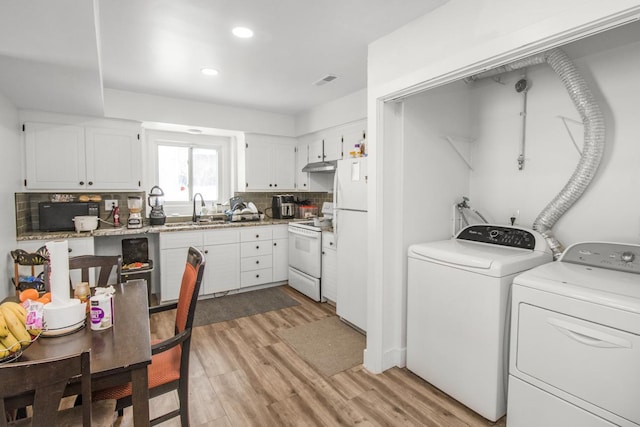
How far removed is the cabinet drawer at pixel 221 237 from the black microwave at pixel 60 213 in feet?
4.07

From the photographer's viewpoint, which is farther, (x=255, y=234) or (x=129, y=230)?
(x=255, y=234)

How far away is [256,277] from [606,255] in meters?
3.57

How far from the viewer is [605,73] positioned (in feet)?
6.76

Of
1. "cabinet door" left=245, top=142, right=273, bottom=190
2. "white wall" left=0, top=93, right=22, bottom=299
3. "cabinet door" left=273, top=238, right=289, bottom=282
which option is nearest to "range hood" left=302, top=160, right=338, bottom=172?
"cabinet door" left=245, top=142, right=273, bottom=190

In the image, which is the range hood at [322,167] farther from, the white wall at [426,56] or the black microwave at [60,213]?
the black microwave at [60,213]

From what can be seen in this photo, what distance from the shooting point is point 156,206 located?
408 centimetres

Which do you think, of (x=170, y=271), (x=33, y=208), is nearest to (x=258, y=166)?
(x=170, y=271)

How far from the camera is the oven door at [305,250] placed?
3887 millimetres

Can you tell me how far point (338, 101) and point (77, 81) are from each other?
263cm

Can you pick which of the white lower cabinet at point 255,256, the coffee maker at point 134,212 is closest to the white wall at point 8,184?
the coffee maker at point 134,212

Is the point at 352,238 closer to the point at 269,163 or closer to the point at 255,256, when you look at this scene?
the point at 255,256

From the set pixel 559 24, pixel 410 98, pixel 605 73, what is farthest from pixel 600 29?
pixel 410 98

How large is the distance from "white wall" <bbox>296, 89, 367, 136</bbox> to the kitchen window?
1204mm

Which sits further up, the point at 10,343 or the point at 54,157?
the point at 54,157
